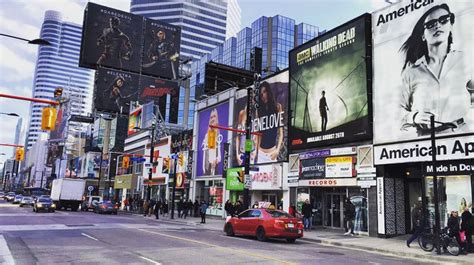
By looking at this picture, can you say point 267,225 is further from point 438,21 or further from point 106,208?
point 106,208

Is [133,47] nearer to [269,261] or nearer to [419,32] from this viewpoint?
[419,32]

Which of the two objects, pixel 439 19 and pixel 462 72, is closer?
pixel 462 72

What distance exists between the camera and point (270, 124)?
31859 mm

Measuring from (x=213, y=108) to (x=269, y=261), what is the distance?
2938cm

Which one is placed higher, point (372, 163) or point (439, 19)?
point (439, 19)

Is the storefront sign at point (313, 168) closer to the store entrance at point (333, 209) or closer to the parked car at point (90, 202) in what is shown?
the store entrance at point (333, 209)

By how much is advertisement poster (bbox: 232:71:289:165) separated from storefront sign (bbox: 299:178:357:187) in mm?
3026

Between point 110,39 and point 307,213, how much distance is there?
62.6 meters

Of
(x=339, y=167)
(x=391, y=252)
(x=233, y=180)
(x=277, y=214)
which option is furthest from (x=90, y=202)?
(x=391, y=252)

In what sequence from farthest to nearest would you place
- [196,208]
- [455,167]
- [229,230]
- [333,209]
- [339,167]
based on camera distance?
[196,208], [333,209], [339,167], [229,230], [455,167]

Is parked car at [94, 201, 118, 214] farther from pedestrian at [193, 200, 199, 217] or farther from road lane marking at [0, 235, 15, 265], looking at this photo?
road lane marking at [0, 235, 15, 265]

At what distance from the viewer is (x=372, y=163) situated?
2245cm

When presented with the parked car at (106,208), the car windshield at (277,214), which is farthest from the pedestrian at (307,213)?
the parked car at (106,208)

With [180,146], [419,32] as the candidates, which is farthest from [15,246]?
[180,146]
